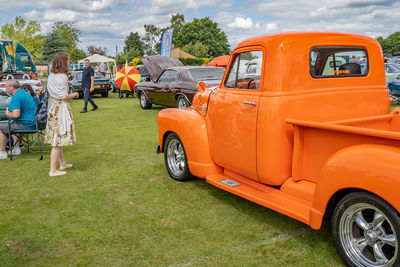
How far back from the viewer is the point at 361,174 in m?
2.62

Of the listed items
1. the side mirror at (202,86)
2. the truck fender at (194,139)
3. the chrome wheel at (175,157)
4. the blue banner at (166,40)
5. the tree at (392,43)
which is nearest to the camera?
the truck fender at (194,139)

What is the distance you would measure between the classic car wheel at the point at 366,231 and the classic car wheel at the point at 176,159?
253cm

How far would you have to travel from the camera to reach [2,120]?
745 cm

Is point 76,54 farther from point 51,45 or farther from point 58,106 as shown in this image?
point 58,106

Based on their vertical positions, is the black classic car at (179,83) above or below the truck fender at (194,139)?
Answer: above

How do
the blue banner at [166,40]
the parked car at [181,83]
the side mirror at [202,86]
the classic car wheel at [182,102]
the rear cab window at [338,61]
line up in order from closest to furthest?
1. the rear cab window at [338,61]
2. the side mirror at [202,86]
3. the parked car at [181,83]
4. the classic car wheel at [182,102]
5. the blue banner at [166,40]

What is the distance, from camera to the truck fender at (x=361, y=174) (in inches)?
97.1

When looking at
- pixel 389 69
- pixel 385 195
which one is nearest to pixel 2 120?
pixel 385 195

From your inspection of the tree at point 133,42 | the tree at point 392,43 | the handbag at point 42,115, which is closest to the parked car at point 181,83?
the handbag at point 42,115

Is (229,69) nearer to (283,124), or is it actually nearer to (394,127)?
(283,124)

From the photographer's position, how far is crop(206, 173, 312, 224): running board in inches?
128

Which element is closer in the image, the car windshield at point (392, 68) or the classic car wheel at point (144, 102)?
the classic car wheel at point (144, 102)

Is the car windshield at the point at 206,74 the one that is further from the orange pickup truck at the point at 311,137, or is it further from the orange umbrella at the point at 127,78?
the orange umbrella at the point at 127,78

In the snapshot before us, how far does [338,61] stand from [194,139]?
6.36 ft
